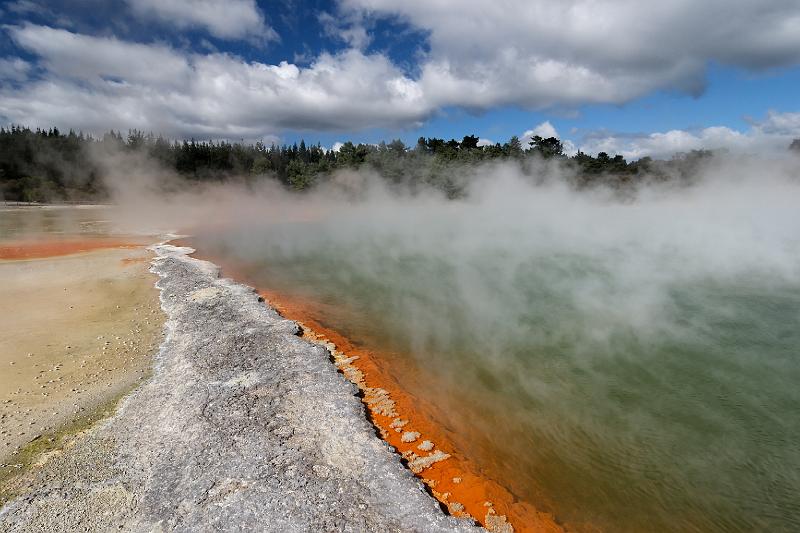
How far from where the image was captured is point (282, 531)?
3529 millimetres

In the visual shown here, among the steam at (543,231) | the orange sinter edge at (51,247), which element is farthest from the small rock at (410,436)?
the orange sinter edge at (51,247)

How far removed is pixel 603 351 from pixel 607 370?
0.69m

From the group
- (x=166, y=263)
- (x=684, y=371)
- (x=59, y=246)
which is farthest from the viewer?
(x=59, y=246)

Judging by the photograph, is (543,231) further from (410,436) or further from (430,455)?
(430,455)

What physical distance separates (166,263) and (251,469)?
1134 centimetres

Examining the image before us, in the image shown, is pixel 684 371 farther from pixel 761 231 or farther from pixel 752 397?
pixel 761 231

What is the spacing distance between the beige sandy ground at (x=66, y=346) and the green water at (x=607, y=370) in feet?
11.1

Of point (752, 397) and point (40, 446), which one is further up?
point (752, 397)

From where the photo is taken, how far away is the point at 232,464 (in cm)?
428

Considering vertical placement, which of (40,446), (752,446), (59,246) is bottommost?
(59,246)

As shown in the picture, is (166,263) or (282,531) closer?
(282,531)

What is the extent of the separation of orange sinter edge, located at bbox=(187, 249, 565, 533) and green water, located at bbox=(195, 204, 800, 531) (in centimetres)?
23

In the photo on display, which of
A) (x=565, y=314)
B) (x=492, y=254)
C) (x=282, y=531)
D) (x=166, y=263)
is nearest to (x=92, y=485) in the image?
(x=282, y=531)

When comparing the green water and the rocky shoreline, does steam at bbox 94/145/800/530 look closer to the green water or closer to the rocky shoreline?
the green water
